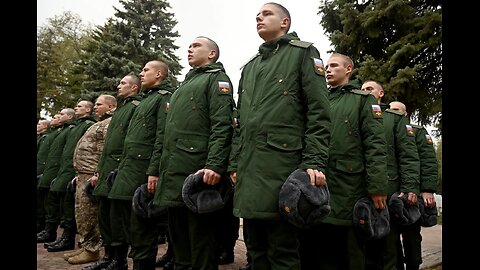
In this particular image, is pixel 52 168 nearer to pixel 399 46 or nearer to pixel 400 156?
pixel 400 156

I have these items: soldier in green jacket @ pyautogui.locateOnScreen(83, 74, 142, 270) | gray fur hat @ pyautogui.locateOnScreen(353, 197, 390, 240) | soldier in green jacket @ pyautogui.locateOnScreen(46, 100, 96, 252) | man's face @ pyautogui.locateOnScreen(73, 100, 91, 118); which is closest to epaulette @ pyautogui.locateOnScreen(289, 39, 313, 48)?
gray fur hat @ pyautogui.locateOnScreen(353, 197, 390, 240)

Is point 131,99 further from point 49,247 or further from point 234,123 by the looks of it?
point 49,247

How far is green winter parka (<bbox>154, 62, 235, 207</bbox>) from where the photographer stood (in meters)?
3.96

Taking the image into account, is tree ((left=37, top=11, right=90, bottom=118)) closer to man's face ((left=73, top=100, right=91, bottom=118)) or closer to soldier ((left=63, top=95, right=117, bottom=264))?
man's face ((left=73, top=100, right=91, bottom=118))

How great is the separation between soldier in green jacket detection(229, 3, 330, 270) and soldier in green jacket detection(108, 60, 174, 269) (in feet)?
4.86

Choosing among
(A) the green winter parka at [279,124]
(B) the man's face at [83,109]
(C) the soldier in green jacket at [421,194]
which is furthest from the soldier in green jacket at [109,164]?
(C) the soldier in green jacket at [421,194]

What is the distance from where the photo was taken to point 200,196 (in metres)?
3.67

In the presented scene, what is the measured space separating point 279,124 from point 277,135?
0.08 m

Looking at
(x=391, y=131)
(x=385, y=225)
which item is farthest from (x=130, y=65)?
(x=385, y=225)

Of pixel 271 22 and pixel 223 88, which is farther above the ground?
pixel 271 22

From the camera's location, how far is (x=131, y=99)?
5.61m

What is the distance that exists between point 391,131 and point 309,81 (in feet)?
8.54

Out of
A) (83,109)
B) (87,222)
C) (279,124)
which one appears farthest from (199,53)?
(83,109)

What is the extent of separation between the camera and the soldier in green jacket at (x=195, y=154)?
12.6 ft
